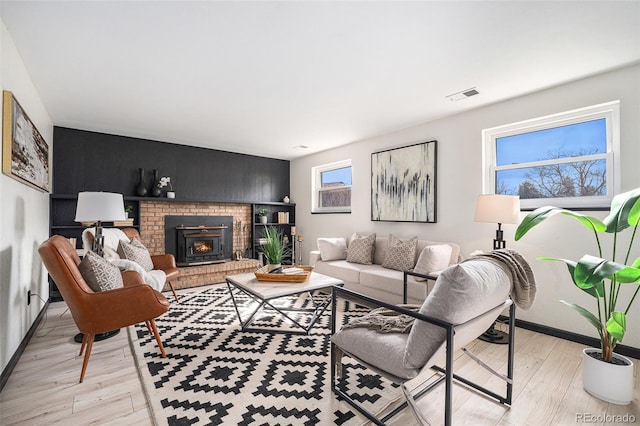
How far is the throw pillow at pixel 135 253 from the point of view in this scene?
3.50 meters

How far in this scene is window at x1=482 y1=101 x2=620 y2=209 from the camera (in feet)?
8.94

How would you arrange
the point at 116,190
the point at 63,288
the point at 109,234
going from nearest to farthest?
the point at 63,288 < the point at 109,234 < the point at 116,190

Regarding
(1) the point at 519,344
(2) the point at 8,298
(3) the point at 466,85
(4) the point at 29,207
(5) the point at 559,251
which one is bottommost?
(1) the point at 519,344

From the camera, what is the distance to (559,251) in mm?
2877

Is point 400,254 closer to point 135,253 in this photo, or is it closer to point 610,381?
point 610,381

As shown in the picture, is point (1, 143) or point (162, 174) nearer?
point (1, 143)

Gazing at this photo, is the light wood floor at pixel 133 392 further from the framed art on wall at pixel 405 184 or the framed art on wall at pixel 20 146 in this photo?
the framed art on wall at pixel 405 184

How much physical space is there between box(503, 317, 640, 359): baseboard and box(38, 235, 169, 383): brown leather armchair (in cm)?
357

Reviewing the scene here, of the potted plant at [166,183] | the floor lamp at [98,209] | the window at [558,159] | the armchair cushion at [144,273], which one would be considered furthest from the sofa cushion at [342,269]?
the potted plant at [166,183]

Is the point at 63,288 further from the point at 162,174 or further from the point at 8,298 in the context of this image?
the point at 162,174

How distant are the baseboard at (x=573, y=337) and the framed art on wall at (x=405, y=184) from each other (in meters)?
1.51

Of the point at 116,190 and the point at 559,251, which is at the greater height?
the point at 116,190

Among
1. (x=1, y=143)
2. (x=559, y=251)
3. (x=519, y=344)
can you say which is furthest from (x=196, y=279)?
(x=559, y=251)

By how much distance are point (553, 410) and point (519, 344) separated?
1053 millimetres
